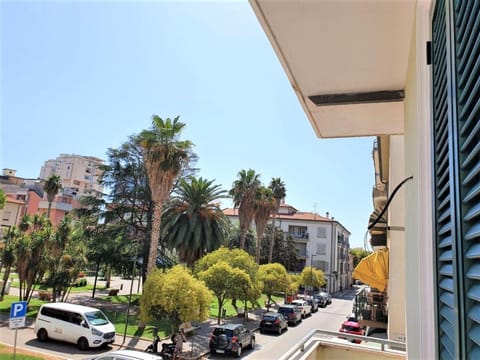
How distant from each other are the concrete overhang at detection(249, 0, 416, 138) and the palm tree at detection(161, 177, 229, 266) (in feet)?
72.7

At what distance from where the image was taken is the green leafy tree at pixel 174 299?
14.7 m

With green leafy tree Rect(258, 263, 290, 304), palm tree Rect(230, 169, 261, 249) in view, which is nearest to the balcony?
green leafy tree Rect(258, 263, 290, 304)

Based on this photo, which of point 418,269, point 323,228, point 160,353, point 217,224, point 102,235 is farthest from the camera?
point 323,228

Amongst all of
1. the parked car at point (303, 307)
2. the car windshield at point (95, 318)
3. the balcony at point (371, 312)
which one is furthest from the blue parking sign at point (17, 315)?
the parked car at point (303, 307)

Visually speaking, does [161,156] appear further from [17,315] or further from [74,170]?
[74,170]

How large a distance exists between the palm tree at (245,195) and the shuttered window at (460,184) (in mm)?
30317

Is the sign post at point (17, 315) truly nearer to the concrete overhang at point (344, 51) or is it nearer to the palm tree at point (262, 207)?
the concrete overhang at point (344, 51)

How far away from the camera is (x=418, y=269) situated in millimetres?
1636

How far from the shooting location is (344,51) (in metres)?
2.24

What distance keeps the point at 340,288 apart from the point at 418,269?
6252 centimetres

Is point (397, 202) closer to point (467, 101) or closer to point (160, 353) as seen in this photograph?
point (467, 101)

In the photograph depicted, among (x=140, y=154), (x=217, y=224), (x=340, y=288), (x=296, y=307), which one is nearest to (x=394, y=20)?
(x=217, y=224)

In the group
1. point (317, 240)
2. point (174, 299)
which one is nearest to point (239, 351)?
point (174, 299)

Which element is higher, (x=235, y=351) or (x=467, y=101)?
(x=467, y=101)
